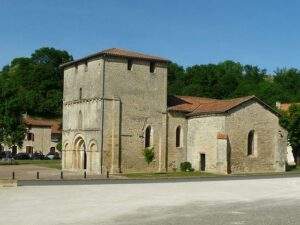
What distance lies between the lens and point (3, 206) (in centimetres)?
2158

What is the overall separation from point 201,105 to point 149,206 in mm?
32392

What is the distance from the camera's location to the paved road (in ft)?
60.5

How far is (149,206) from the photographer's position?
2230 centimetres

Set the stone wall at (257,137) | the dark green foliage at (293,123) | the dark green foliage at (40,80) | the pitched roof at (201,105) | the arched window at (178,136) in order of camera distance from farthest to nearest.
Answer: the dark green foliage at (40,80) → the dark green foliage at (293,123) → the arched window at (178,136) → the pitched roof at (201,105) → the stone wall at (257,137)

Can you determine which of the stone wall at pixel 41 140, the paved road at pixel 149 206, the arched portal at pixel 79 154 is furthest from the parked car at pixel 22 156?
the paved road at pixel 149 206

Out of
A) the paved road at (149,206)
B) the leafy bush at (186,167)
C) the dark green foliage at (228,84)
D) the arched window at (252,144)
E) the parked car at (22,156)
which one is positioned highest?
the dark green foliage at (228,84)

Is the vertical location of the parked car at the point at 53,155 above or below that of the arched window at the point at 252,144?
below

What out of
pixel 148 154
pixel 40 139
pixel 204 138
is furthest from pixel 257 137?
pixel 40 139

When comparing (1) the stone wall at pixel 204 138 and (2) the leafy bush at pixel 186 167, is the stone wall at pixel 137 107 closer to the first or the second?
(2) the leafy bush at pixel 186 167

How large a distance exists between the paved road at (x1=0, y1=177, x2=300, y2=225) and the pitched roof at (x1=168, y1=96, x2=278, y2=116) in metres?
18.1

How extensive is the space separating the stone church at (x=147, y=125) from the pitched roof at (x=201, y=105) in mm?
108

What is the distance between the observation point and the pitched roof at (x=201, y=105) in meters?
49.4

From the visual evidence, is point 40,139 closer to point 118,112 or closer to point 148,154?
point 148,154

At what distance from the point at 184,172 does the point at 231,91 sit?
6513 centimetres
